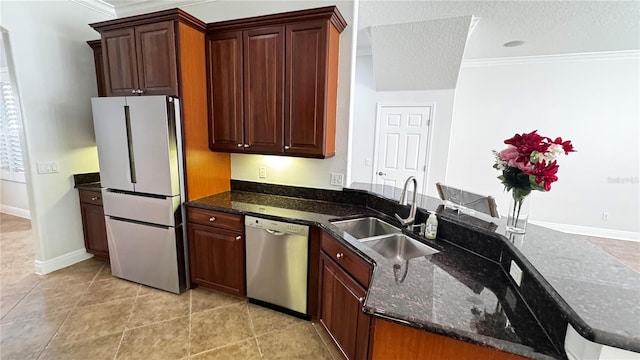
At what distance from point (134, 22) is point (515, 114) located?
17.5ft

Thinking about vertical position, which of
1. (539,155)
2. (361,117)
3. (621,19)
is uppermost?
(621,19)

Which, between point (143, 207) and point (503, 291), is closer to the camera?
point (503, 291)

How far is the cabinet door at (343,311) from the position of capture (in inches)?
60.2

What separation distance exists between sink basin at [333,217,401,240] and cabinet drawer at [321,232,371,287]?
20cm

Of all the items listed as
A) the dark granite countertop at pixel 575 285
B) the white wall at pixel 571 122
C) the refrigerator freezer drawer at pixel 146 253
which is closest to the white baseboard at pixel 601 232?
the white wall at pixel 571 122

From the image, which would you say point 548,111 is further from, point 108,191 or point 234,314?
point 108,191

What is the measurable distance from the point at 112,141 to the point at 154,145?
1.68ft

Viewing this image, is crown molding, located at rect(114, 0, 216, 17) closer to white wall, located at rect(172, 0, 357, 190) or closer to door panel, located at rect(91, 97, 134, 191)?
white wall, located at rect(172, 0, 357, 190)

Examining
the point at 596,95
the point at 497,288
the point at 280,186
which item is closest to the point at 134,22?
the point at 280,186

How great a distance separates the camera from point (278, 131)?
2.36 metres

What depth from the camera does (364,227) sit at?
2.19 meters

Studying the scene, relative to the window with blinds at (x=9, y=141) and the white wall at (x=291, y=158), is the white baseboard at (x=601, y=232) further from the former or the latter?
the window with blinds at (x=9, y=141)

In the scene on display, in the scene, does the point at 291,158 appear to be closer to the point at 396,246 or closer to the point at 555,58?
the point at 396,246

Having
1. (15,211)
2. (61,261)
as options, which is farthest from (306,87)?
(15,211)
